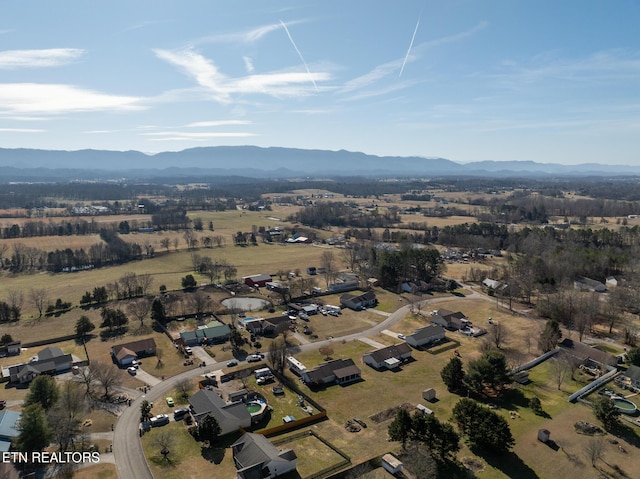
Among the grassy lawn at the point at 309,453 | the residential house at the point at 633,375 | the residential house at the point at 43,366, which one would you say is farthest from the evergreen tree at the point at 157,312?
the residential house at the point at 633,375

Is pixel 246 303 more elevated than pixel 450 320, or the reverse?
pixel 450 320

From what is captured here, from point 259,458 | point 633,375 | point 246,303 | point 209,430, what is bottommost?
point 246,303

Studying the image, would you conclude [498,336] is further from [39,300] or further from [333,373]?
[39,300]

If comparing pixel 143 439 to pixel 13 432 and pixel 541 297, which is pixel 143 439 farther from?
pixel 541 297

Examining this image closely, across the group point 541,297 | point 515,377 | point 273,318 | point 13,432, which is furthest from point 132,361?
point 541,297

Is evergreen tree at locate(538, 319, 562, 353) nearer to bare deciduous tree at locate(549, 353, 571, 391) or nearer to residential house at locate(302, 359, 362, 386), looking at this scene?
bare deciduous tree at locate(549, 353, 571, 391)

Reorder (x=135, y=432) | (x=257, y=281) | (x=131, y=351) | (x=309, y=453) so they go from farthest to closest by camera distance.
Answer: (x=257, y=281), (x=131, y=351), (x=135, y=432), (x=309, y=453)

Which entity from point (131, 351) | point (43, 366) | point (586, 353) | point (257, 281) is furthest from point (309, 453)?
point (257, 281)
